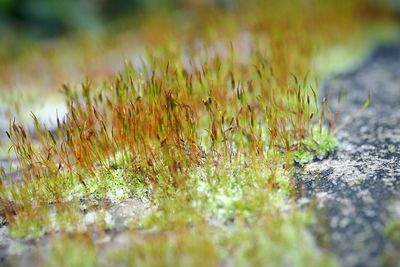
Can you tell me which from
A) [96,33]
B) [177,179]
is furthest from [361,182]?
[96,33]

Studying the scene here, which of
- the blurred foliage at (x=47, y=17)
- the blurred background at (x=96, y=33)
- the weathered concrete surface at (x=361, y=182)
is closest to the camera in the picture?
the weathered concrete surface at (x=361, y=182)

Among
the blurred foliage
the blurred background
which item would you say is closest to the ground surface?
the blurred background

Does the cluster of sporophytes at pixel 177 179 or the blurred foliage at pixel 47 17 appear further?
the blurred foliage at pixel 47 17

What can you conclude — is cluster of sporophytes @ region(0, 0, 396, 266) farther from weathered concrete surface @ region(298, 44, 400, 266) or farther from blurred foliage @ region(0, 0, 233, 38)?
blurred foliage @ region(0, 0, 233, 38)

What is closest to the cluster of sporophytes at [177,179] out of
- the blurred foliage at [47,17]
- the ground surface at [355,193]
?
the ground surface at [355,193]

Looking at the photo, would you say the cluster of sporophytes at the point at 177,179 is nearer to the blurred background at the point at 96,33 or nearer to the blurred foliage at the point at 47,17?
the blurred background at the point at 96,33

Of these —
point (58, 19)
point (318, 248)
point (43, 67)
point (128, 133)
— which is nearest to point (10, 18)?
point (58, 19)

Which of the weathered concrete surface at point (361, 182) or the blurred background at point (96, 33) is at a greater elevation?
the blurred background at point (96, 33)

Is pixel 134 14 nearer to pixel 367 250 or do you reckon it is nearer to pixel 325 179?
pixel 325 179
